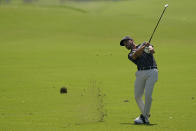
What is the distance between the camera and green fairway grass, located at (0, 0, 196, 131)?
16.3 meters

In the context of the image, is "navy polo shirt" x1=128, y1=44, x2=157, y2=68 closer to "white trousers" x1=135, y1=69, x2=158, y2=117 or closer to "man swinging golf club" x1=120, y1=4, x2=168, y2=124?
"man swinging golf club" x1=120, y1=4, x2=168, y2=124

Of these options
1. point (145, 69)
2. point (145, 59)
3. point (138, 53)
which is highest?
point (138, 53)

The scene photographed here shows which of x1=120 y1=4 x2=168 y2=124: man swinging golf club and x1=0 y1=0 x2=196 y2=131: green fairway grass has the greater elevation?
x1=120 y1=4 x2=168 y2=124: man swinging golf club

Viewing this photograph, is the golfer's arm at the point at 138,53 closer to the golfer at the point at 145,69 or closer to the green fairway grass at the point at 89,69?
the golfer at the point at 145,69

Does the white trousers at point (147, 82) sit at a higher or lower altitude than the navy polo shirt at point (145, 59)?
lower

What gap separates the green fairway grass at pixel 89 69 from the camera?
1629 cm

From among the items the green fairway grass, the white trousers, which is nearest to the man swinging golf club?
the white trousers

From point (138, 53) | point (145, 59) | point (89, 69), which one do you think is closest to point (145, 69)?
point (145, 59)

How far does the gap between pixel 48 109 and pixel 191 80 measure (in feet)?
32.1

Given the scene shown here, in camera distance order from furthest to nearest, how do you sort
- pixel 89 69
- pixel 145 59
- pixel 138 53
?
pixel 89 69
pixel 145 59
pixel 138 53

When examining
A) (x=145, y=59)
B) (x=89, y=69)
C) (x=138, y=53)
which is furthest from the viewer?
(x=89, y=69)

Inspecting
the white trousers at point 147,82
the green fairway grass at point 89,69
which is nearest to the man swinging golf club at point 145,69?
the white trousers at point 147,82

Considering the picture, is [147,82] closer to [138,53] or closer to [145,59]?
[145,59]

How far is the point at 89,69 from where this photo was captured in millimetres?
32344
